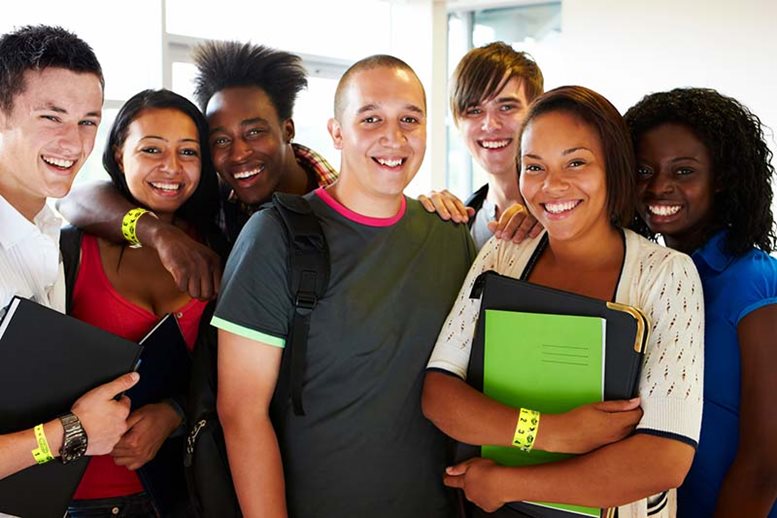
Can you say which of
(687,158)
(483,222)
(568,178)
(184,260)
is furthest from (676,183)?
(184,260)

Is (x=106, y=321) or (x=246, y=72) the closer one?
(x=106, y=321)

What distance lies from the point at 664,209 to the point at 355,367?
0.80 metres

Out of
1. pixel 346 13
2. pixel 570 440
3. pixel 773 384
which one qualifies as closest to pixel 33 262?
pixel 570 440

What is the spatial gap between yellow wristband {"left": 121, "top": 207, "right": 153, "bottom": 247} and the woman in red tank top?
2.4 inches

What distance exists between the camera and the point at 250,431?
1703 millimetres

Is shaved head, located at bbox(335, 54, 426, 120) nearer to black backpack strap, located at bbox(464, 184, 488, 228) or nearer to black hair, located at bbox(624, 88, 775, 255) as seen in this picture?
black hair, located at bbox(624, 88, 775, 255)

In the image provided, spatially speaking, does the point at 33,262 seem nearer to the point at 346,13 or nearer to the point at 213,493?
the point at 213,493

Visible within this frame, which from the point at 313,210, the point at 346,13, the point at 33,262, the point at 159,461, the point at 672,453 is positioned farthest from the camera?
the point at 346,13

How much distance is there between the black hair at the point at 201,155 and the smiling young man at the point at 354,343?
53 cm

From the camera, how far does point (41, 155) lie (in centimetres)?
170

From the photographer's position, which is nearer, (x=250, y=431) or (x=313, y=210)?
(x=250, y=431)

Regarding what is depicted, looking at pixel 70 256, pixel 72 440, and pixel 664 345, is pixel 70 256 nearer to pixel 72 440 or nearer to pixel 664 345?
pixel 72 440

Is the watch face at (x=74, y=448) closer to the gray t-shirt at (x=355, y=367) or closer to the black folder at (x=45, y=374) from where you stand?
the black folder at (x=45, y=374)

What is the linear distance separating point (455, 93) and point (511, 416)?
1.61 metres
